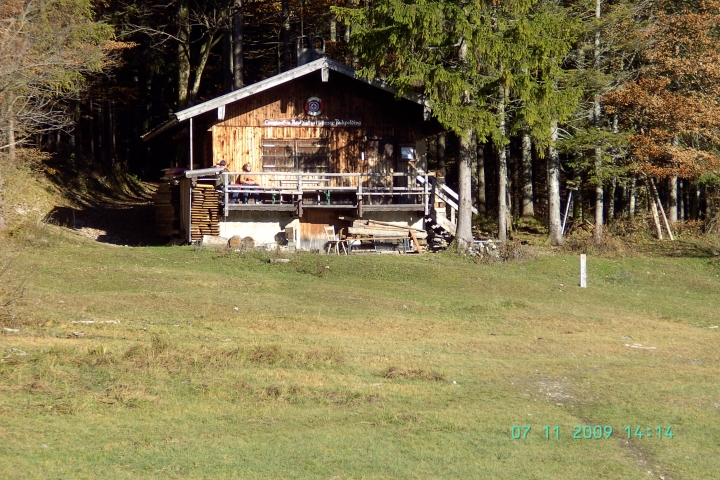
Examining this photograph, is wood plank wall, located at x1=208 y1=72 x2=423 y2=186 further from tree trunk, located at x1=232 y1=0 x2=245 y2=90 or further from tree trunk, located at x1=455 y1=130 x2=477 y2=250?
tree trunk, located at x1=232 y1=0 x2=245 y2=90

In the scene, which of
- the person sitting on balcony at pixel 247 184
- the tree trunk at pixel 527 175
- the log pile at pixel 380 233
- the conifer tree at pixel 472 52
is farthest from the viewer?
the tree trunk at pixel 527 175

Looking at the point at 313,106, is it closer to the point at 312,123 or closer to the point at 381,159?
the point at 312,123

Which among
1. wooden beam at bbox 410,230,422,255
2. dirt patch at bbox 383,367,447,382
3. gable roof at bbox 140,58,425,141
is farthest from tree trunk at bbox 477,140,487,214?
dirt patch at bbox 383,367,447,382

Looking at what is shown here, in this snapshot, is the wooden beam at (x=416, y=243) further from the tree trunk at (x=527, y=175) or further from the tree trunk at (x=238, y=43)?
the tree trunk at (x=238, y=43)

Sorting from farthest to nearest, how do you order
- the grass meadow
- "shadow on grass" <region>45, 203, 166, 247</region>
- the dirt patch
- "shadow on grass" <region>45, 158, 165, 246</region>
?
"shadow on grass" <region>45, 158, 165, 246</region> → "shadow on grass" <region>45, 203, 166, 247</region> → the dirt patch → the grass meadow

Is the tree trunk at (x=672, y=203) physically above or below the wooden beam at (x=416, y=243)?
above

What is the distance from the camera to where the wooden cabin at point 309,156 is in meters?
31.0

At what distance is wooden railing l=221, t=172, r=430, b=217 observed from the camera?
101 ft

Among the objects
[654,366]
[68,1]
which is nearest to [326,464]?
[654,366]

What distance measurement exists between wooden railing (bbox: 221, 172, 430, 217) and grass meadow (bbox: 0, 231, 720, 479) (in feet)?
19.8

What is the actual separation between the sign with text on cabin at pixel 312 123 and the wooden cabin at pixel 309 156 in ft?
0.12

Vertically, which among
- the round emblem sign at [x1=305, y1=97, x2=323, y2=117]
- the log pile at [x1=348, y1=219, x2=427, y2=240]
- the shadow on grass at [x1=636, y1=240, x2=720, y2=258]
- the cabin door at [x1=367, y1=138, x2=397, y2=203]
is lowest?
the shadow on grass at [x1=636, y1=240, x2=720, y2=258]

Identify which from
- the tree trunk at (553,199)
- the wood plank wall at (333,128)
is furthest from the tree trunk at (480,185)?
the wood plank wall at (333,128)

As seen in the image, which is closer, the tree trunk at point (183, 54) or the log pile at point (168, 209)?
the log pile at point (168, 209)
